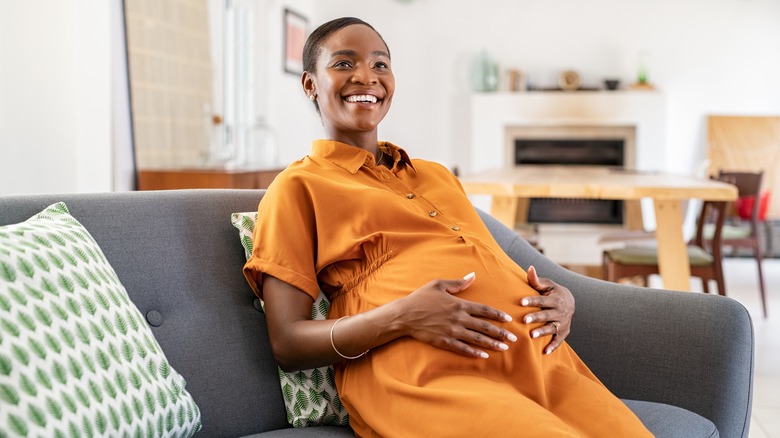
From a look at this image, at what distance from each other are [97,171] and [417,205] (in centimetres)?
286

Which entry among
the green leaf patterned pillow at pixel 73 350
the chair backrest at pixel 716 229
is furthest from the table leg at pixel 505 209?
the green leaf patterned pillow at pixel 73 350

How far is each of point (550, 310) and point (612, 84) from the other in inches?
234

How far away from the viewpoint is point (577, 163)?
7211mm

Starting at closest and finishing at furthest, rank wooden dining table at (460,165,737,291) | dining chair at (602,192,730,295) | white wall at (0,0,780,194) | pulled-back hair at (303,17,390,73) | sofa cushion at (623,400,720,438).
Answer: sofa cushion at (623,400,720,438)
pulled-back hair at (303,17,390,73)
wooden dining table at (460,165,737,291)
dining chair at (602,192,730,295)
white wall at (0,0,780,194)

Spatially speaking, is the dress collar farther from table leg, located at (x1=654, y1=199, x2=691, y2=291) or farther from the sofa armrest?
table leg, located at (x1=654, y1=199, x2=691, y2=291)

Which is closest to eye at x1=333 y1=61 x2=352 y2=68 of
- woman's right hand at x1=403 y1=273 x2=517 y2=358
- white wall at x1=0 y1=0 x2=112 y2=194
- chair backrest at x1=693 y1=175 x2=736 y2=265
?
woman's right hand at x1=403 y1=273 x2=517 y2=358

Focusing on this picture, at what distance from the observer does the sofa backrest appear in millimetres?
1417

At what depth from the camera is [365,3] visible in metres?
7.60

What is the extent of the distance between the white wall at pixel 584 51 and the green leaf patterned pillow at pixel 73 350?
634 cm

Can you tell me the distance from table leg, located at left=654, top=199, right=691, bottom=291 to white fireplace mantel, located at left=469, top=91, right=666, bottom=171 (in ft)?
12.5

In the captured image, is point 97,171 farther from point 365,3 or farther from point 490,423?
point 365,3

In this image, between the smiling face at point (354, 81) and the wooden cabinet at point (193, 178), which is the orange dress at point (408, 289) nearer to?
the smiling face at point (354, 81)

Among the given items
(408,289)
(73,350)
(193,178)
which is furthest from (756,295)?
(73,350)

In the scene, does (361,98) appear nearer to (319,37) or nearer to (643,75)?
(319,37)
